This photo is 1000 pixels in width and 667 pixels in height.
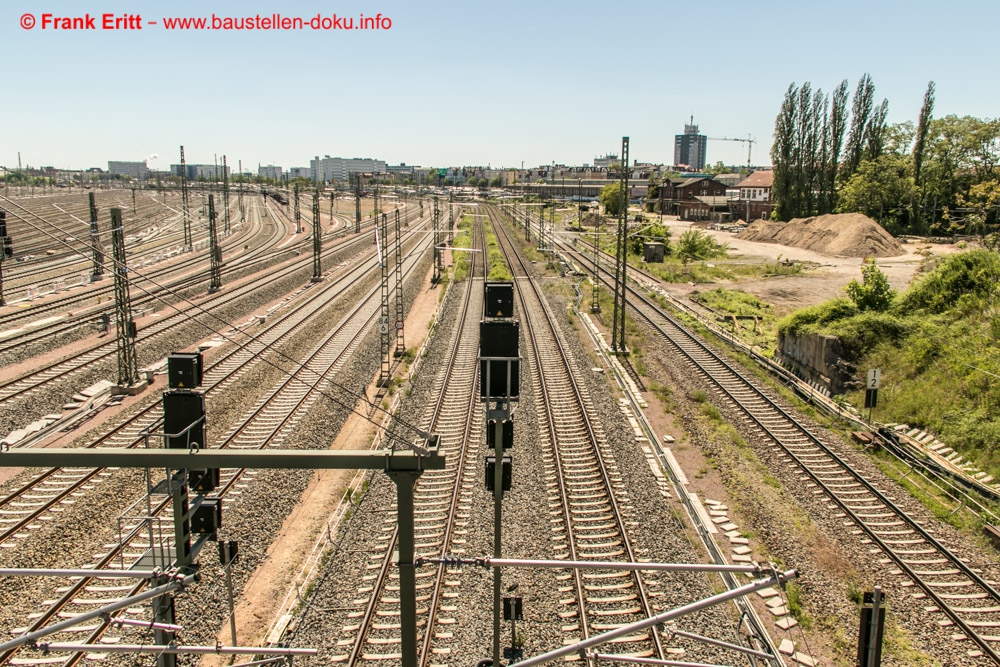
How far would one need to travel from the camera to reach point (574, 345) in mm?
28641

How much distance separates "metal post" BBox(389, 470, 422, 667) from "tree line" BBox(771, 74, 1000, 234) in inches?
2916

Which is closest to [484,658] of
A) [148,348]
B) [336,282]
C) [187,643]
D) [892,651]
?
[187,643]

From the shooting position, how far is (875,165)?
69438 mm

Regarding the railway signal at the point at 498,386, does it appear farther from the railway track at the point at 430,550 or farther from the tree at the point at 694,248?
the tree at the point at 694,248

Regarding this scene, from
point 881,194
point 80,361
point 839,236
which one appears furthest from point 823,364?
point 881,194

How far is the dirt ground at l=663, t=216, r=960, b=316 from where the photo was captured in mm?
39844

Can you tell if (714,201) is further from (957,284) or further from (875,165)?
(957,284)

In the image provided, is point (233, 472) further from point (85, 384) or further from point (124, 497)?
point (85, 384)

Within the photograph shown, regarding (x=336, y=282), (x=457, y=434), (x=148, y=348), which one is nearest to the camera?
(x=457, y=434)

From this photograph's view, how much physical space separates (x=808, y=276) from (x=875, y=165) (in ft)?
99.6

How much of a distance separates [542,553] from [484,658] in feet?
9.68

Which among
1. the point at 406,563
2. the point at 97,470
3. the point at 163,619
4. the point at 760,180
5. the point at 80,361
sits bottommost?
the point at 97,470

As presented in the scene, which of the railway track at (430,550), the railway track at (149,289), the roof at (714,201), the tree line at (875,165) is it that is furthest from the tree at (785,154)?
the railway track at (430,550)

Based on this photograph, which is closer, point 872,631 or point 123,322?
point 872,631
